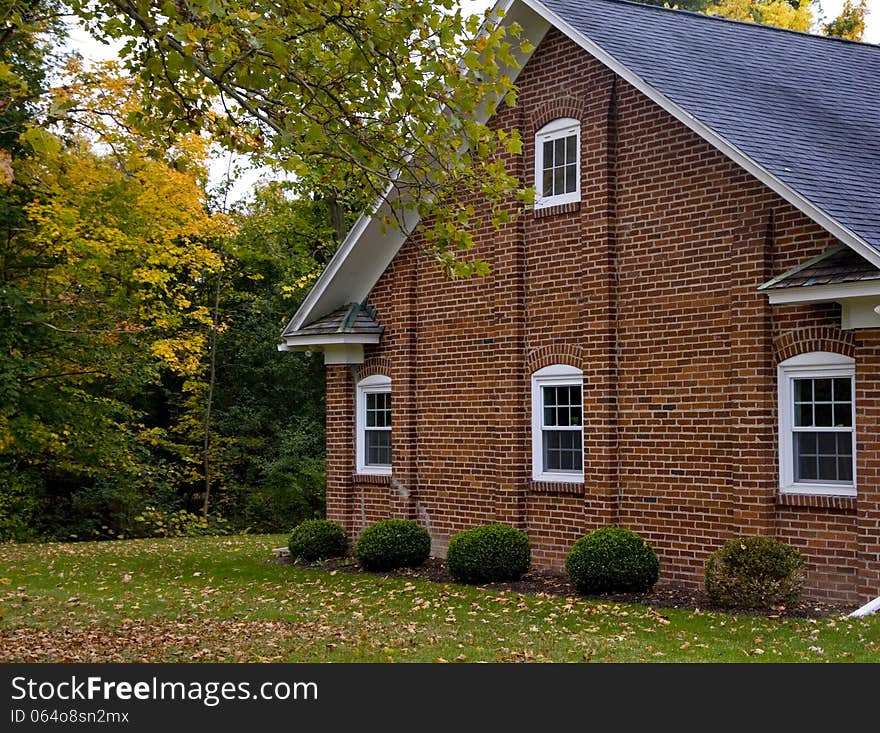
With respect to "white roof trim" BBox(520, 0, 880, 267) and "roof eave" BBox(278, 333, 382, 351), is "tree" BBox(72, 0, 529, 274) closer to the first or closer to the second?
"white roof trim" BBox(520, 0, 880, 267)

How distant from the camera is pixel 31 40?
18969mm

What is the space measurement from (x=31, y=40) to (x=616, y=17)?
9248 millimetres

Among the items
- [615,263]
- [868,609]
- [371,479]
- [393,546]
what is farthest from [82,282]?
[868,609]

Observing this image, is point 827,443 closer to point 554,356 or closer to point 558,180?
point 554,356

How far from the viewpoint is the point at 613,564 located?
14.3 metres

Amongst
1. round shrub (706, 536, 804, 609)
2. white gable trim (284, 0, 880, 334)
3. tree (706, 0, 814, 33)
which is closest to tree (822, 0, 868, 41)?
tree (706, 0, 814, 33)

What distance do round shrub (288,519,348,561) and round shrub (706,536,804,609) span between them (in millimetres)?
7765

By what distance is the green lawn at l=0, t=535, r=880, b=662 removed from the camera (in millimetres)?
10547

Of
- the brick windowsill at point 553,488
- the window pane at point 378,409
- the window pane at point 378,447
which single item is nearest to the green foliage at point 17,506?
→ the window pane at point 378,447

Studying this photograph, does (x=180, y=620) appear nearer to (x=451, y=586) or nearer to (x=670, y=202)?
(x=451, y=586)

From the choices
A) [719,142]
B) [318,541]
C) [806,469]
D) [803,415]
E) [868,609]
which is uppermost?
[719,142]

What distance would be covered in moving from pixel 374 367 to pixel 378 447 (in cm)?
136

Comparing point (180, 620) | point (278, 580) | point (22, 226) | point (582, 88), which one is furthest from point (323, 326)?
point (22, 226)

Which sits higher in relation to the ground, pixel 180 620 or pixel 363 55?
pixel 363 55
